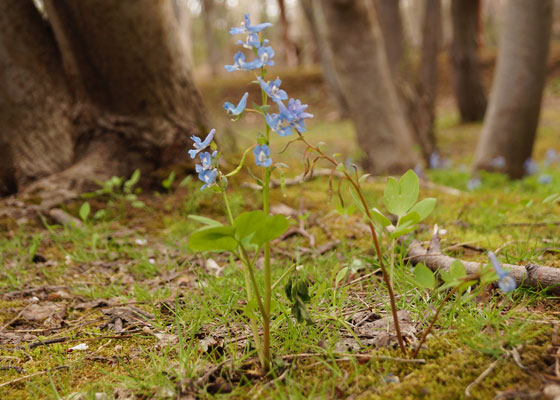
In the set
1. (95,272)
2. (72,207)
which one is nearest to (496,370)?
(95,272)

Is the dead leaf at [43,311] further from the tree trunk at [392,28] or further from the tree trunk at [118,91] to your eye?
the tree trunk at [392,28]

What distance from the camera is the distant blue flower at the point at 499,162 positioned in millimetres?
4972

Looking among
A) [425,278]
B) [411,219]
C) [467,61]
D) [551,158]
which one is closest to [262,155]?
[411,219]

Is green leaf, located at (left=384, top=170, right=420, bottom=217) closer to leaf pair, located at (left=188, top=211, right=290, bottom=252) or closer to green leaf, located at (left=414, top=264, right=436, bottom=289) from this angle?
green leaf, located at (left=414, top=264, right=436, bottom=289)

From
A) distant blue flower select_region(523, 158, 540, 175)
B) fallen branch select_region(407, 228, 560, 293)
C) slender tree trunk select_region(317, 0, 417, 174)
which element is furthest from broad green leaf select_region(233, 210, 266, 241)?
distant blue flower select_region(523, 158, 540, 175)

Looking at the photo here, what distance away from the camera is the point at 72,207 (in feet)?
10.3

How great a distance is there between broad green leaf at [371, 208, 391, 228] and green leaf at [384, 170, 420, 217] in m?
0.11

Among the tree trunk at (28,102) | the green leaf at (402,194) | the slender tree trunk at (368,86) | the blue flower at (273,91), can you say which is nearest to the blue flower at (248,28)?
the blue flower at (273,91)

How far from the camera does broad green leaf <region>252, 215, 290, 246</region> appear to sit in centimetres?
114

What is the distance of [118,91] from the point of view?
3371mm

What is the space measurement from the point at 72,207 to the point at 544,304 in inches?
113

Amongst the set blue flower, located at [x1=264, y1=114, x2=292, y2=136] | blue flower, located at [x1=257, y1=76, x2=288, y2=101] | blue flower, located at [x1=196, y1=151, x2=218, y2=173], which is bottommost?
blue flower, located at [x1=196, y1=151, x2=218, y2=173]

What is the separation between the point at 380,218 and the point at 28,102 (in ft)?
10.4

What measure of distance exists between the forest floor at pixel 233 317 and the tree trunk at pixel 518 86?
1.96 m
